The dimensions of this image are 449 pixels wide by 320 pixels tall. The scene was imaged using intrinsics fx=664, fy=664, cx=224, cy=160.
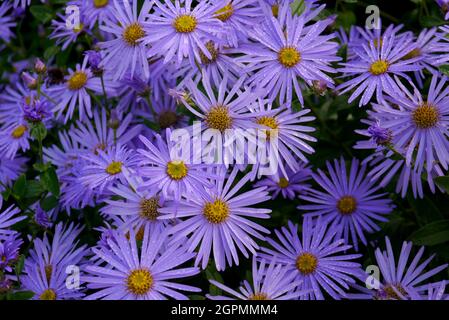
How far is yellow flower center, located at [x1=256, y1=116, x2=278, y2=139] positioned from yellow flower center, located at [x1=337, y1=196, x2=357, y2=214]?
1.65 feet

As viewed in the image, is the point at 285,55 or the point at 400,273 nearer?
the point at 400,273

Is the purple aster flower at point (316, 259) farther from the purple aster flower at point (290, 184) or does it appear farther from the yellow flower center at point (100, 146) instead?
the yellow flower center at point (100, 146)

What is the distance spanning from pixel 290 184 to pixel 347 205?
0.80 ft

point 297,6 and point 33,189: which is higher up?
point 297,6

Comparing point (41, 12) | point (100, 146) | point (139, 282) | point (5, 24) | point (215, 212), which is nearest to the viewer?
point (139, 282)

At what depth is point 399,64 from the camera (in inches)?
96.3

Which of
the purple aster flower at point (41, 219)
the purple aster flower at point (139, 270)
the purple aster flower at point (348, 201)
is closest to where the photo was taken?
the purple aster flower at point (139, 270)

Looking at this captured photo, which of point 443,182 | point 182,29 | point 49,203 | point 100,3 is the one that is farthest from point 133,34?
point 443,182

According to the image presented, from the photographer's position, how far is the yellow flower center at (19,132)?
10.0 feet

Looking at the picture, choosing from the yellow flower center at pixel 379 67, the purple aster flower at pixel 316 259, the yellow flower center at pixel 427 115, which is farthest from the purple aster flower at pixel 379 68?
the purple aster flower at pixel 316 259

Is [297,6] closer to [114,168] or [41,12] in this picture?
[114,168]

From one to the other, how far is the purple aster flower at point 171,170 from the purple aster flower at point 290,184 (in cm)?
40

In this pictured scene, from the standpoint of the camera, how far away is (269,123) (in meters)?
2.40
